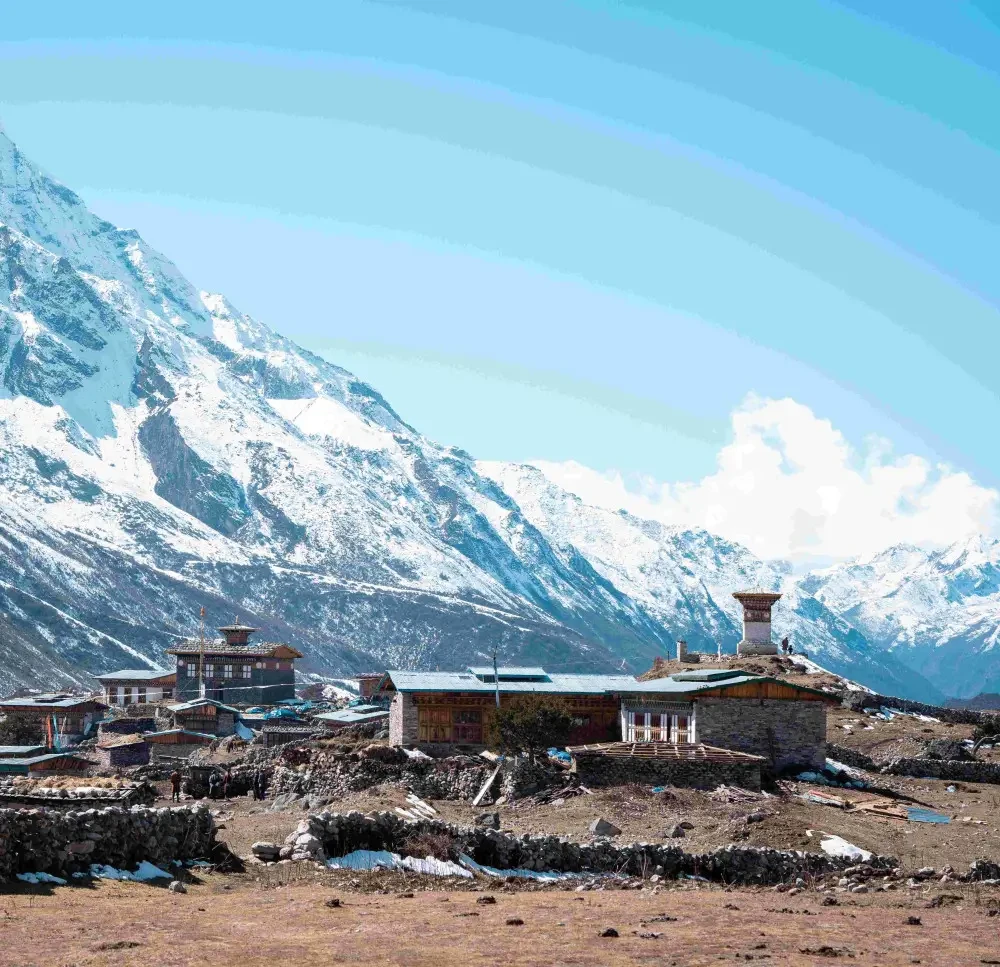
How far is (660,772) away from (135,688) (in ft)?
415

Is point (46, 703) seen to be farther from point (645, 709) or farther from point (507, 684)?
point (645, 709)

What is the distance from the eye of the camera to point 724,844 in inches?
1731

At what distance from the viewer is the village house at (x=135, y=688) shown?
6860 inches

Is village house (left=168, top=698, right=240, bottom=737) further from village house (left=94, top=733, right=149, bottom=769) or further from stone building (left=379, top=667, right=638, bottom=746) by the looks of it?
stone building (left=379, top=667, right=638, bottom=746)

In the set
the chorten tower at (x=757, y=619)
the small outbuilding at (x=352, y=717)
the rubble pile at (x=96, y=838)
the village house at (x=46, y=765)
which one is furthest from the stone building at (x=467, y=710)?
the chorten tower at (x=757, y=619)

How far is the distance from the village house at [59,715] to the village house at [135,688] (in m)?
18.8

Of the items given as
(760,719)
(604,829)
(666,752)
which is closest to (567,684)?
(760,719)

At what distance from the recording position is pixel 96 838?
3309cm

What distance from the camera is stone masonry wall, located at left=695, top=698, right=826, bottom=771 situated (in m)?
67.9

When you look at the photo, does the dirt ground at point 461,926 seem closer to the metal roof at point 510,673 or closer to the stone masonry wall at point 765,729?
the stone masonry wall at point 765,729

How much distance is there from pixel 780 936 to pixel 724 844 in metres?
15.6

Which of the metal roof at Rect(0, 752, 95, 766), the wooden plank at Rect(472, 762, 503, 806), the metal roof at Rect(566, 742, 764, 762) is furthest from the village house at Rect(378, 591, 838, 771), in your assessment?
the metal roof at Rect(0, 752, 95, 766)

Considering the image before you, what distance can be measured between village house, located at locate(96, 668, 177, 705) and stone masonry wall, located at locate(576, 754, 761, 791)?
12059cm

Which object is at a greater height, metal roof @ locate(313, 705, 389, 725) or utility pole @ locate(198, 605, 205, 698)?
utility pole @ locate(198, 605, 205, 698)
